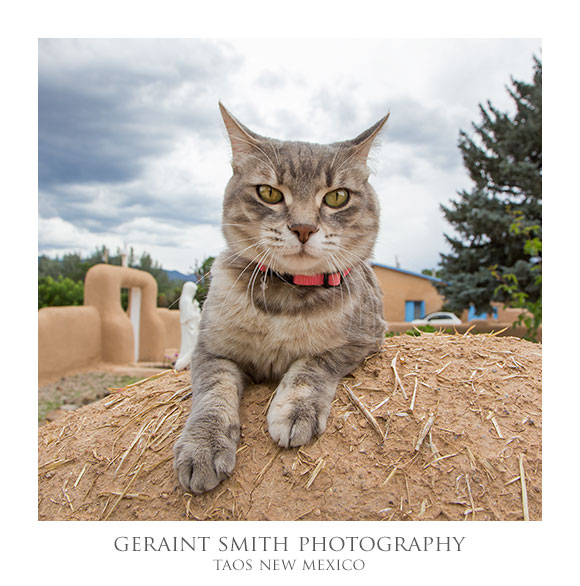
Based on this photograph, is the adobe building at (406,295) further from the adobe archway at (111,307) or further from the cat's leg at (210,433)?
the cat's leg at (210,433)

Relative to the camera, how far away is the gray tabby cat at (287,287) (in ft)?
4.81

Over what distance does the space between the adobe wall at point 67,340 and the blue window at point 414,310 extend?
327 inches

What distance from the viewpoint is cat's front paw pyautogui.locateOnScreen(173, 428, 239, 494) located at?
1.31 m

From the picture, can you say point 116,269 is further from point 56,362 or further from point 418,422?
point 418,422

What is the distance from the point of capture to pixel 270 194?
1.61 m

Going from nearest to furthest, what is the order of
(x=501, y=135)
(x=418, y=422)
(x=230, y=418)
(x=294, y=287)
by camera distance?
(x=230, y=418)
(x=418, y=422)
(x=294, y=287)
(x=501, y=135)

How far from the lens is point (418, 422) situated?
1.58 meters

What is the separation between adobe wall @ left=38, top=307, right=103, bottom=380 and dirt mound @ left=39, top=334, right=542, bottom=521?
7211 millimetres

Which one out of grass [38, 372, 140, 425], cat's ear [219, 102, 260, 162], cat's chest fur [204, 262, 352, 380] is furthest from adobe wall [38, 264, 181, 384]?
cat's ear [219, 102, 260, 162]

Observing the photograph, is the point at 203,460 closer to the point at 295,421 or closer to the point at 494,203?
the point at 295,421

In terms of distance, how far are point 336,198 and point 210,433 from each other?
0.92 metres

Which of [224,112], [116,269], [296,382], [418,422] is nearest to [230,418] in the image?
[296,382]

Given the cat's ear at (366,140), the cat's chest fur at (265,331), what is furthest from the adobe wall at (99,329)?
the cat's ear at (366,140)
